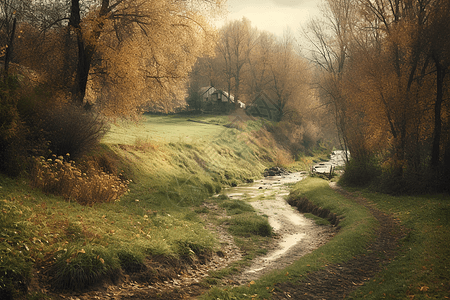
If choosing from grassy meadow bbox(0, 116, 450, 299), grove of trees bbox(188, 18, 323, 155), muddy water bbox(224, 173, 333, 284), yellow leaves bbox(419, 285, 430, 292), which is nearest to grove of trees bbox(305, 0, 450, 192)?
grassy meadow bbox(0, 116, 450, 299)

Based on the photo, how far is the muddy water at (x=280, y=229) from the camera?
11312mm

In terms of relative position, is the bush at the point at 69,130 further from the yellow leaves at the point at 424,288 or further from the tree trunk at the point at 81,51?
the yellow leaves at the point at 424,288

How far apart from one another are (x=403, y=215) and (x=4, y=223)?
49.9ft

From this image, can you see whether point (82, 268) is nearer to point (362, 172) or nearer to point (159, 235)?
point (159, 235)

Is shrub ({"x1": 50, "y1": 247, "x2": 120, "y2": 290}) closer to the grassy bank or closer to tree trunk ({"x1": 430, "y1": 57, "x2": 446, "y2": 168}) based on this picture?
the grassy bank

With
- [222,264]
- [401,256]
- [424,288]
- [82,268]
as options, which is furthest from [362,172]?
[82,268]

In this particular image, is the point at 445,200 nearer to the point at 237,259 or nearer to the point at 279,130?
the point at 237,259

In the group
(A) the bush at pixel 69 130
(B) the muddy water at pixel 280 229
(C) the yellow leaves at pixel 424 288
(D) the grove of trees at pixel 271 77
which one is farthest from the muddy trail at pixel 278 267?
(D) the grove of trees at pixel 271 77

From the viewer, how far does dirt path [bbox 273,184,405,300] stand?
8.56 meters

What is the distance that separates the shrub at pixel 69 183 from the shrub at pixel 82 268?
342 cm

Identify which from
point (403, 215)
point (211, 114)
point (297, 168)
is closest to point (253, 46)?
point (211, 114)

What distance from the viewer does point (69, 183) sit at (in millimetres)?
11070

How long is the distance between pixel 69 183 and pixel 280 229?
400 inches

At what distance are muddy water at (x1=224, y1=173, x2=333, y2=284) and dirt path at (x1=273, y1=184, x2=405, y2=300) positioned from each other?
156 centimetres
